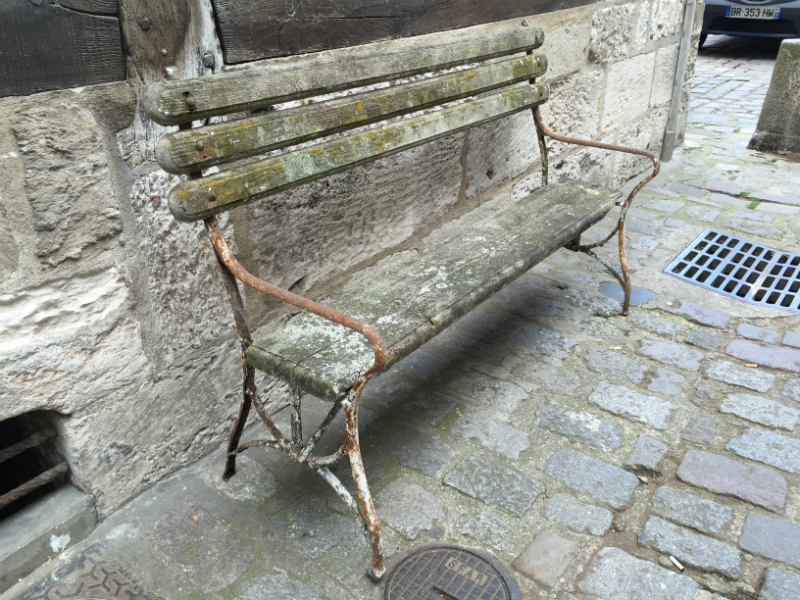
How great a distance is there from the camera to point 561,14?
3479 mm

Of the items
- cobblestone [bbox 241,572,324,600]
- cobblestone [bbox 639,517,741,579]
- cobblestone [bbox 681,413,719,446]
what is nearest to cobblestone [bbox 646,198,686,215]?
cobblestone [bbox 681,413,719,446]

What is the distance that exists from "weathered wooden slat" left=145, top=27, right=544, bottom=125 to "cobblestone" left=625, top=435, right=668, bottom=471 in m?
1.54

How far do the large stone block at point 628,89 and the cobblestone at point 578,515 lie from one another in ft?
9.24

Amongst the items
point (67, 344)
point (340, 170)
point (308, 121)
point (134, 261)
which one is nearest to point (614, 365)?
point (340, 170)

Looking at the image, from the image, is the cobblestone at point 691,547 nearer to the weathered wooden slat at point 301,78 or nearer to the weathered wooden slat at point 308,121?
the weathered wooden slat at point 308,121

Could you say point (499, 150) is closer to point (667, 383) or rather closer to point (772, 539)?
point (667, 383)

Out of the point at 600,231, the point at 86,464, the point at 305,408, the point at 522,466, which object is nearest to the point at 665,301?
the point at 600,231

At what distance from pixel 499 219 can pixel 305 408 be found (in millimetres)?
1147

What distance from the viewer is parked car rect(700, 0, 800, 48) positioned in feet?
26.2

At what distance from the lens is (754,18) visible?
8156mm

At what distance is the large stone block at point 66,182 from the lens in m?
1.67

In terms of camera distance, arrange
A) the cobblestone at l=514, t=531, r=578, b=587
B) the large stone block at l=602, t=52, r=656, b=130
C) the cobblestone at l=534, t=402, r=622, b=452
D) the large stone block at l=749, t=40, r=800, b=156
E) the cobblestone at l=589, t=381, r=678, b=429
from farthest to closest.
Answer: the large stone block at l=749, t=40, r=800, b=156 < the large stone block at l=602, t=52, r=656, b=130 < the cobblestone at l=589, t=381, r=678, b=429 < the cobblestone at l=534, t=402, r=622, b=452 < the cobblestone at l=514, t=531, r=578, b=587

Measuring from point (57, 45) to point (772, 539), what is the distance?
237 centimetres

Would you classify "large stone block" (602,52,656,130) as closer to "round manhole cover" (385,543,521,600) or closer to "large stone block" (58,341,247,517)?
"large stone block" (58,341,247,517)
